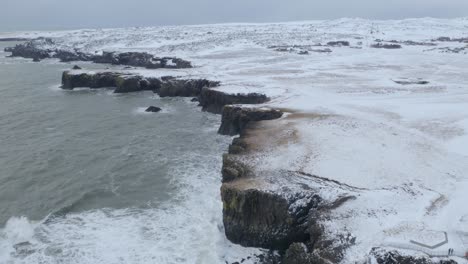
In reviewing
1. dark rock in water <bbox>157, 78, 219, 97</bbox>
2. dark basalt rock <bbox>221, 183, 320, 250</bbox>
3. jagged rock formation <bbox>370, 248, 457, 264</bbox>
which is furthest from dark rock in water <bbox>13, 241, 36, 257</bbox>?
dark rock in water <bbox>157, 78, 219, 97</bbox>

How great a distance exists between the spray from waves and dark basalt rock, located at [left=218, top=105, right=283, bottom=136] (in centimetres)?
1223

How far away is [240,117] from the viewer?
37969 millimetres

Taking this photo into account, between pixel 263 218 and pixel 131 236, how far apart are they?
22.8ft

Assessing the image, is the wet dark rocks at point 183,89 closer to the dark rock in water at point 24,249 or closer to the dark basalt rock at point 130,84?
the dark basalt rock at point 130,84

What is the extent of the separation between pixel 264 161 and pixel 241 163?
53.7 inches

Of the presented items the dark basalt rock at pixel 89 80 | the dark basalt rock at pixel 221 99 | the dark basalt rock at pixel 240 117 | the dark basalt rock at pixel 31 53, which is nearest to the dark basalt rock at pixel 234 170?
→ the dark basalt rock at pixel 240 117

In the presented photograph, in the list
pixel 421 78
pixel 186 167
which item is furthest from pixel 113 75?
pixel 421 78

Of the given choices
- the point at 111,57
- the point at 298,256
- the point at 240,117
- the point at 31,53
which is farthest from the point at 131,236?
the point at 31,53

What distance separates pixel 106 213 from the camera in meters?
24.6

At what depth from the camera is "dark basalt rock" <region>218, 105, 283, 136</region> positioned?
123 feet

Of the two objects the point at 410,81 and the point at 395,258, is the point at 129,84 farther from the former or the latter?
the point at 395,258

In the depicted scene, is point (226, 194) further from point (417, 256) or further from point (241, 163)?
point (417, 256)

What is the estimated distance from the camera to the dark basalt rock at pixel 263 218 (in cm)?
2003

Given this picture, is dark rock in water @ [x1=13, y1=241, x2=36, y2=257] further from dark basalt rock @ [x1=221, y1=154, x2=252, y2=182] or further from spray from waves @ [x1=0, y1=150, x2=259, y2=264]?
dark basalt rock @ [x1=221, y1=154, x2=252, y2=182]
